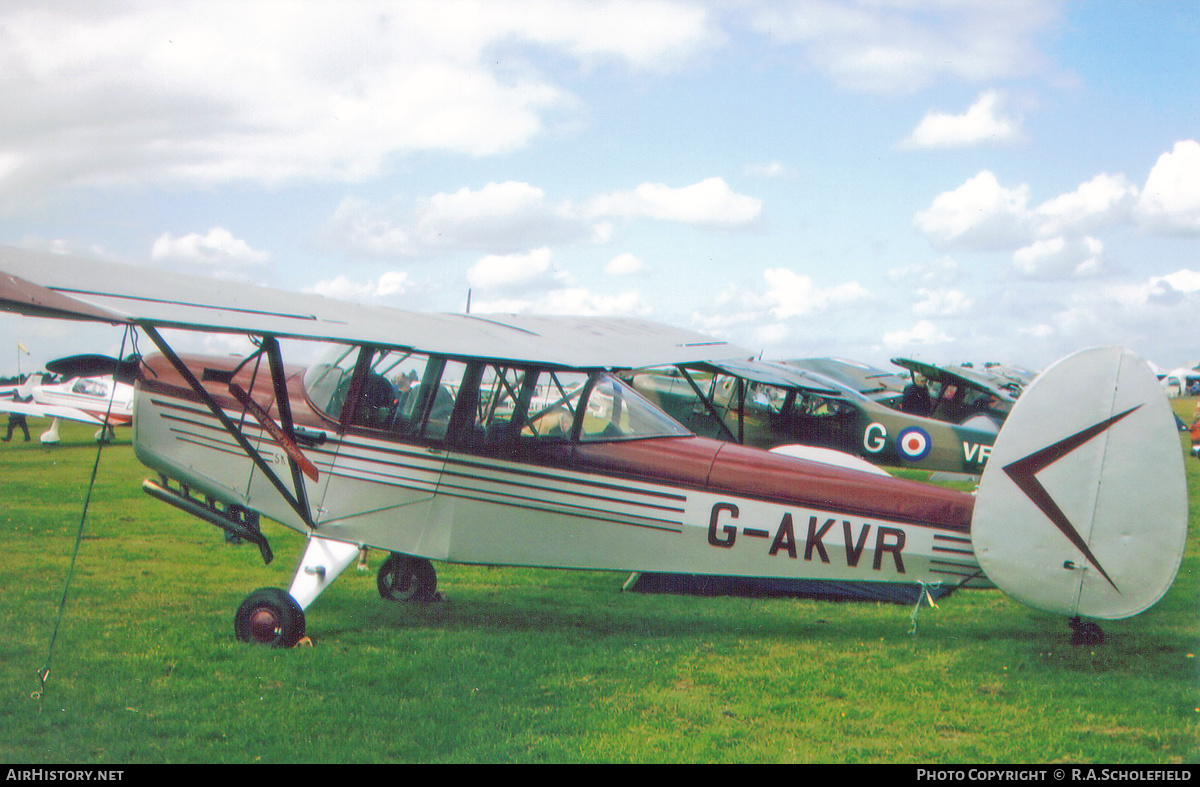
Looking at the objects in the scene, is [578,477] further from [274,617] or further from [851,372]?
[851,372]

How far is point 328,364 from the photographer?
598 cm

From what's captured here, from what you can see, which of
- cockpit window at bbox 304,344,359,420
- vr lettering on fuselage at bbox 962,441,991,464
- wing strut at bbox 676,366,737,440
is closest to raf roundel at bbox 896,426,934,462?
vr lettering on fuselage at bbox 962,441,991,464

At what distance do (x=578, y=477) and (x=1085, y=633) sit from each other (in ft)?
10.1

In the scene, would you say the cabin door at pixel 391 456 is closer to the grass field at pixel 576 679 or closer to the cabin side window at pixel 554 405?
the cabin side window at pixel 554 405

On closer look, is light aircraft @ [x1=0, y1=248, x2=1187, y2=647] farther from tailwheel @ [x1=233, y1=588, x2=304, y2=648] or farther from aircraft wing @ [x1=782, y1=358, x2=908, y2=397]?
aircraft wing @ [x1=782, y1=358, x2=908, y2=397]

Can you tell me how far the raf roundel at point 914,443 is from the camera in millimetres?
12453

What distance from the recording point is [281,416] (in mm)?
5281

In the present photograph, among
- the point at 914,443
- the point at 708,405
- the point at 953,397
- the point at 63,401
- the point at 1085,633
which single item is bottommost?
the point at 63,401

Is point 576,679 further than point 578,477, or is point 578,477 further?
point 578,477

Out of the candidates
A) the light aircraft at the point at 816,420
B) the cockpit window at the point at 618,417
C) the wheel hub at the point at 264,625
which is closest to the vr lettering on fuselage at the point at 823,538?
the cockpit window at the point at 618,417

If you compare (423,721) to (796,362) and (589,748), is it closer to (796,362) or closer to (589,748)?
(589,748)

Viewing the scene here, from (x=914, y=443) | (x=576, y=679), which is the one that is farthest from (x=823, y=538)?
(x=914, y=443)

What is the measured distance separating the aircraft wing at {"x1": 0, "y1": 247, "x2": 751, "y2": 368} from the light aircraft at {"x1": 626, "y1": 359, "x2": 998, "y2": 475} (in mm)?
5313

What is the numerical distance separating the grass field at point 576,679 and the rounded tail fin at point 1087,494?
19cm
